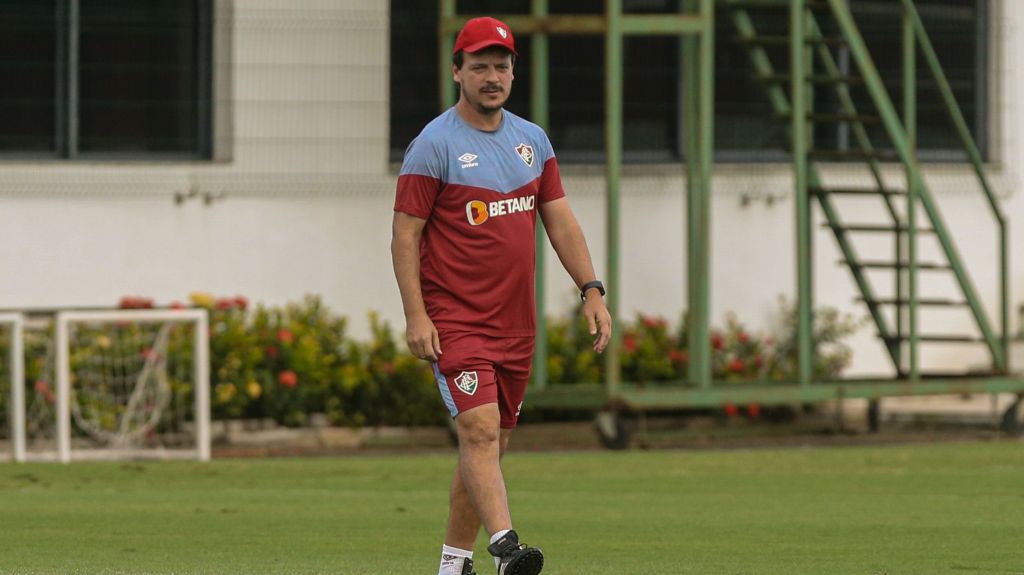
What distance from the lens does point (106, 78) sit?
15922mm

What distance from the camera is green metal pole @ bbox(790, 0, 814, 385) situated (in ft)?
47.3

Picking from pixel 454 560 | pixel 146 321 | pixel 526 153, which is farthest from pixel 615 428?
pixel 526 153

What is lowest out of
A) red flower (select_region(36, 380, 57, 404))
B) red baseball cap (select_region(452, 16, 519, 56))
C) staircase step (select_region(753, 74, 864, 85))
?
red flower (select_region(36, 380, 57, 404))

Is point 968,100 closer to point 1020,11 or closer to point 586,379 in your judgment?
point 1020,11

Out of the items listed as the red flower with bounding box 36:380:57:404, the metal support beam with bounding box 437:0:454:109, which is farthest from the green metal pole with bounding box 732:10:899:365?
the red flower with bounding box 36:380:57:404

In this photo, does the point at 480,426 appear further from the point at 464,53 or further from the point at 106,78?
the point at 106,78

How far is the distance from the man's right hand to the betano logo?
14.2 inches

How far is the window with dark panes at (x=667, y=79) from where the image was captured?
16.3 metres

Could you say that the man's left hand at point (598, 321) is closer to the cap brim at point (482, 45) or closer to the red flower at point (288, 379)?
the cap brim at point (482, 45)

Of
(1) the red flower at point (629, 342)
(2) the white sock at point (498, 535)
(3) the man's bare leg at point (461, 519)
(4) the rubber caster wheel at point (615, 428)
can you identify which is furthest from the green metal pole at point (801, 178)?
(2) the white sock at point (498, 535)

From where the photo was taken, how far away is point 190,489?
11.5 m

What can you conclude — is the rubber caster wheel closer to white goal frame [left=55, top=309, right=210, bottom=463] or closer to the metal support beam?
the metal support beam

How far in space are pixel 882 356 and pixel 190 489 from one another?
7.30m

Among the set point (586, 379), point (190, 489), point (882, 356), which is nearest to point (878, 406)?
point (882, 356)
